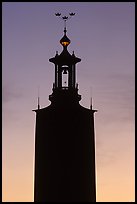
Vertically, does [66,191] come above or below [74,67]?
below

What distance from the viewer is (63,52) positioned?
2042 inches

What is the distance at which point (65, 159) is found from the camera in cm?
4997

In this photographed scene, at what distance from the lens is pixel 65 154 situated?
50.0m

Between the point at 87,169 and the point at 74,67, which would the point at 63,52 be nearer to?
the point at 74,67

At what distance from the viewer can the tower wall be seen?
4972 cm

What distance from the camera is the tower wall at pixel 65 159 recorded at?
49719mm

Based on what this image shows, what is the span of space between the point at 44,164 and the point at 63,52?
8195 mm

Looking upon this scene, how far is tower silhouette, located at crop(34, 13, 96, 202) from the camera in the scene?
49688mm

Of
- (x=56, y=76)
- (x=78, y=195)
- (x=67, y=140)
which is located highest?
(x=56, y=76)

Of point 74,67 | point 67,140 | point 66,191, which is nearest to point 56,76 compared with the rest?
point 74,67

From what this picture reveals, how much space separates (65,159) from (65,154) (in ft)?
1.14

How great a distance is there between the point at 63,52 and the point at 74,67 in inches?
56.7

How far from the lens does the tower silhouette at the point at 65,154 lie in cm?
4969

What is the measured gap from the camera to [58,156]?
4997 centimetres
